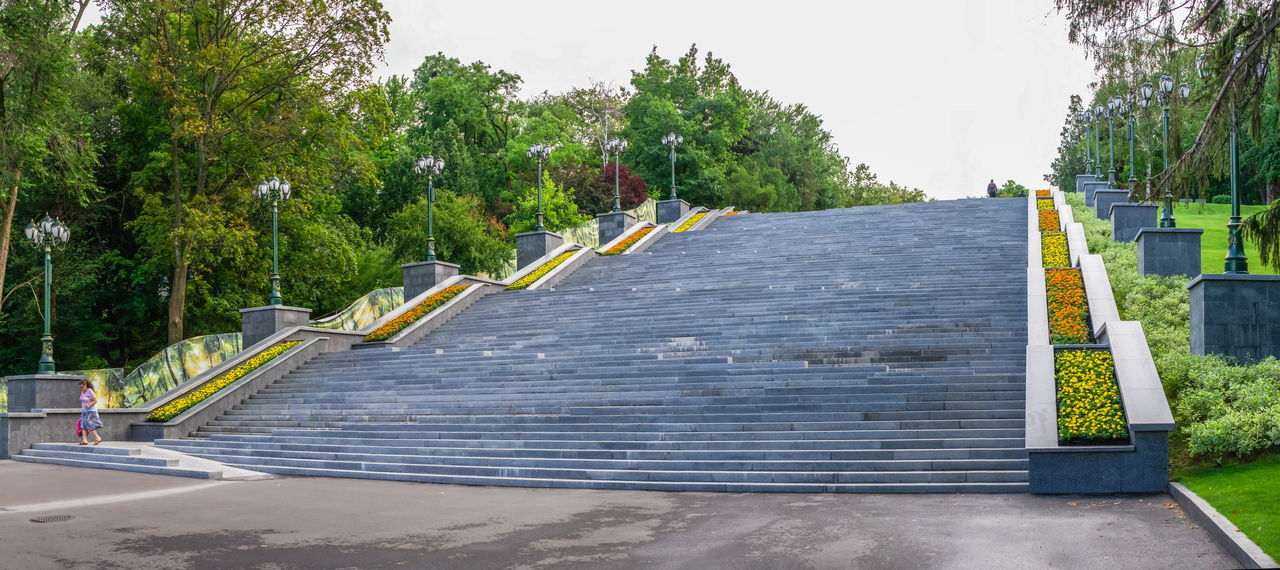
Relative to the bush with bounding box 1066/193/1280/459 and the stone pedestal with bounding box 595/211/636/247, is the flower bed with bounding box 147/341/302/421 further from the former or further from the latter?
the bush with bounding box 1066/193/1280/459

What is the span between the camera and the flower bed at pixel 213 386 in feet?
63.6

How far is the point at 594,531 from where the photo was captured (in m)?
9.70

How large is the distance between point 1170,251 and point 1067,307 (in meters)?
4.57

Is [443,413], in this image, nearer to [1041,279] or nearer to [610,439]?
[610,439]

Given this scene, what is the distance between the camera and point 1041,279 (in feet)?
62.8

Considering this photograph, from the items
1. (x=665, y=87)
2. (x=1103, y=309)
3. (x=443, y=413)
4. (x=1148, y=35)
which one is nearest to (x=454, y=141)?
(x=665, y=87)

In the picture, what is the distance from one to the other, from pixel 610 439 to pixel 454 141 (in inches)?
1499

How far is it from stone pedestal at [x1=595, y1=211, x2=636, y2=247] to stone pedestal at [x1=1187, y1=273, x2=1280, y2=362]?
23.2m

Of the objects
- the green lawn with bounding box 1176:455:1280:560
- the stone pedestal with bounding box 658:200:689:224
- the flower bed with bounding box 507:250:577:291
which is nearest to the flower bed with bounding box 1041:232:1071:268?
the green lawn with bounding box 1176:455:1280:560

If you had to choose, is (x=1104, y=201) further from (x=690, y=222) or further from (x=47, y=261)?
(x=47, y=261)

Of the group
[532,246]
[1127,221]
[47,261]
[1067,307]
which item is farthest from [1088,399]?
[532,246]

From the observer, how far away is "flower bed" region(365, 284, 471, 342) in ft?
77.2

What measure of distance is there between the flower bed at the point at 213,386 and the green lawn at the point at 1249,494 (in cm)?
1706

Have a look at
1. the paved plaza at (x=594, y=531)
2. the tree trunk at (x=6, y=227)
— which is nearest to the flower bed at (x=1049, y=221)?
the paved plaza at (x=594, y=531)
